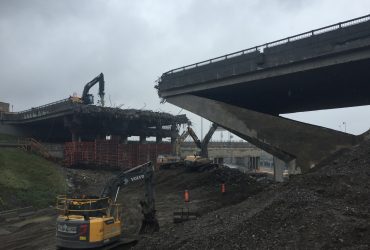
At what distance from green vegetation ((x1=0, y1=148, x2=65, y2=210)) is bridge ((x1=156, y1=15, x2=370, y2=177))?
1316 centimetres

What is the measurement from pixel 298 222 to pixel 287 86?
73.5 feet

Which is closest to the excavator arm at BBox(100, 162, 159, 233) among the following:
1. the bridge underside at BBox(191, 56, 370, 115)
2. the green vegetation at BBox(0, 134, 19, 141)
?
the bridge underside at BBox(191, 56, 370, 115)

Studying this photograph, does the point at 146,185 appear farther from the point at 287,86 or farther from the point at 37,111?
the point at 37,111

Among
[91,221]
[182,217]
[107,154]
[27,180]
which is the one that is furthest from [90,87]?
[91,221]

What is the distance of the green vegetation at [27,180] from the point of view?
33.8m

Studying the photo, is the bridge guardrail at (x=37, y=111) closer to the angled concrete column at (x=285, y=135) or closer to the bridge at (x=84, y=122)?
the bridge at (x=84, y=122)

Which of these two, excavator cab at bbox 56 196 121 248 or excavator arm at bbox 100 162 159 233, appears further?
excavator arm at bbox 100 162 159 233

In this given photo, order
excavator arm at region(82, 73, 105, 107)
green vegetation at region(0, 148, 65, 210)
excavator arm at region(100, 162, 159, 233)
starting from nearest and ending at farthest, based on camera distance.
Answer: excavator arm at region(100, 162, 159, 233) < green vegetation at region(0, 148, 65, 210) < excavator arm at region(82, 73, 105, 107)

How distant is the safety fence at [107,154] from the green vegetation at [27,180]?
181 inches

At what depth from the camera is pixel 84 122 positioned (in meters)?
57.6

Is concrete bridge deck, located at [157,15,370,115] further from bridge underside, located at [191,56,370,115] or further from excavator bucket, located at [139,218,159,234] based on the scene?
excavator bucket, located at [139,218,159,234]

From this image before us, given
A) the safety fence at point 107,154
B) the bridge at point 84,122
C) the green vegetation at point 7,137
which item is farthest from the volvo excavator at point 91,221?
the green vegetation at point 7,137

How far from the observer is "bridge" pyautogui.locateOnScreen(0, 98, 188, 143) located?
54.9 m

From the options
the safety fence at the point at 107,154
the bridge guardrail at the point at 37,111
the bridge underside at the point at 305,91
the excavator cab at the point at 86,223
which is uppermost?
the bridge guardrail at the point at 37,111
